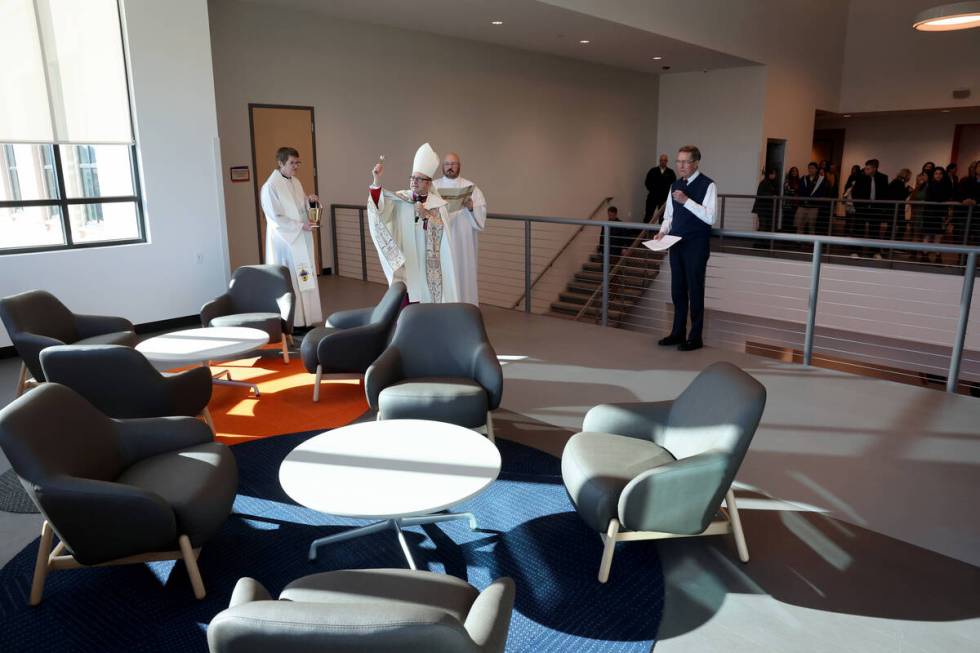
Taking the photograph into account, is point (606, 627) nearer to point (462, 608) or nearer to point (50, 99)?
point (462, 608)

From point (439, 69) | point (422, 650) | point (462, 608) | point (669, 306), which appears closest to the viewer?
point (422, 650)

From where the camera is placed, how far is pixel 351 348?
4.79 m

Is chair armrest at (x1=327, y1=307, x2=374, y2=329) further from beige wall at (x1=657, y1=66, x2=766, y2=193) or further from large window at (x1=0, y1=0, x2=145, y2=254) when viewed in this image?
beige wall at (x1=657, y1=66, x2=766, y2=193)

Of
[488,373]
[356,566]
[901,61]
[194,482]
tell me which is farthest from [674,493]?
[901,61]

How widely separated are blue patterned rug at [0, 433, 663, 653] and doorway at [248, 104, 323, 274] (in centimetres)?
565

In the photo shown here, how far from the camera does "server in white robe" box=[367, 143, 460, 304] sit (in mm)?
5688

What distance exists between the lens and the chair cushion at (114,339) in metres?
4.86

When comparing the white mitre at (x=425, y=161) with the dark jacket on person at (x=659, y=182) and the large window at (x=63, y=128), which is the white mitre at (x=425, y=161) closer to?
the large window at (x=63, y=128)

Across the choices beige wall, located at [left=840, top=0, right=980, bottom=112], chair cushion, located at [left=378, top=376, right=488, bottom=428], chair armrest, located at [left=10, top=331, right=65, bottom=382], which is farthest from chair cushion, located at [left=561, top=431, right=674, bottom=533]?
beige wall, located at [left=840, top=0, right=980, bottom=112]

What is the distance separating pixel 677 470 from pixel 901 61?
14875mm

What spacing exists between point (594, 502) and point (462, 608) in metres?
0.91

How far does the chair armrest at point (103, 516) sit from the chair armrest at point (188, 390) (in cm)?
123

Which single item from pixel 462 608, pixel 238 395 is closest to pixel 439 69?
pixel 238 395

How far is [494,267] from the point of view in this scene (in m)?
12.0
